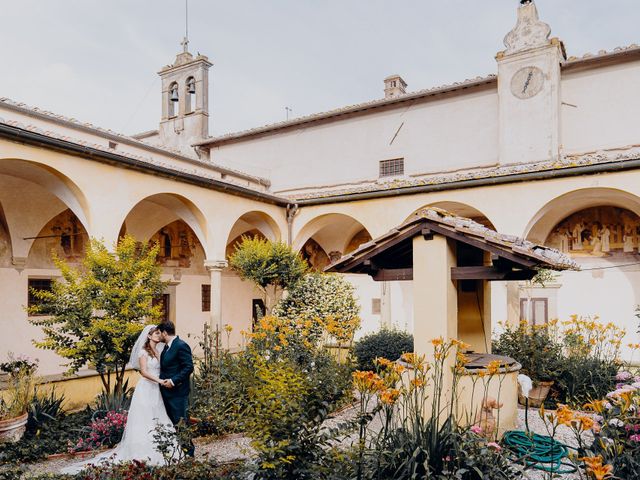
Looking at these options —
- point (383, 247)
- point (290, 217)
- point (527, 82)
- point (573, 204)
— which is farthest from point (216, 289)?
point (527, 82)

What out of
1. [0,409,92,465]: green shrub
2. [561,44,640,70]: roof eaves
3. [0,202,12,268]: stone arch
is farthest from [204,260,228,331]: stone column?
[561,44,640,70]: roof eaves

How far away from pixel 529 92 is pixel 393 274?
9.57m

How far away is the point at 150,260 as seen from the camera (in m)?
7.27

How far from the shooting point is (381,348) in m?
9.73

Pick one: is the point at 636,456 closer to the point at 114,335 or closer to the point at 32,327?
the point at 114,335

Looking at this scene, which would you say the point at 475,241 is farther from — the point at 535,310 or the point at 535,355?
the point at 535,310

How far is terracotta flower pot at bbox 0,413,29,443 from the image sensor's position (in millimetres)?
5637

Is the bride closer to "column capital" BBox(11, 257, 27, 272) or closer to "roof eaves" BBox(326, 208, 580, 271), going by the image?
"roof eaves" BBox(326, 208, 580, 271)

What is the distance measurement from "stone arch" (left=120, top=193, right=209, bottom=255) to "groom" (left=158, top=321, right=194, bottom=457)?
6.20m

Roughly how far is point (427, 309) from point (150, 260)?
418cm

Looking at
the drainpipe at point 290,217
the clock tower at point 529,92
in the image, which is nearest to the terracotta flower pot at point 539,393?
the clock tower at point 529,92

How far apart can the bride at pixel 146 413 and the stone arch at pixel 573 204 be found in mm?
8435

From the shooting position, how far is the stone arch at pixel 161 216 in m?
11.4

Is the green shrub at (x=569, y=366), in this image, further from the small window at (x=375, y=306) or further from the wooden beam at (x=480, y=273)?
the small window at (x=375, y=306)
